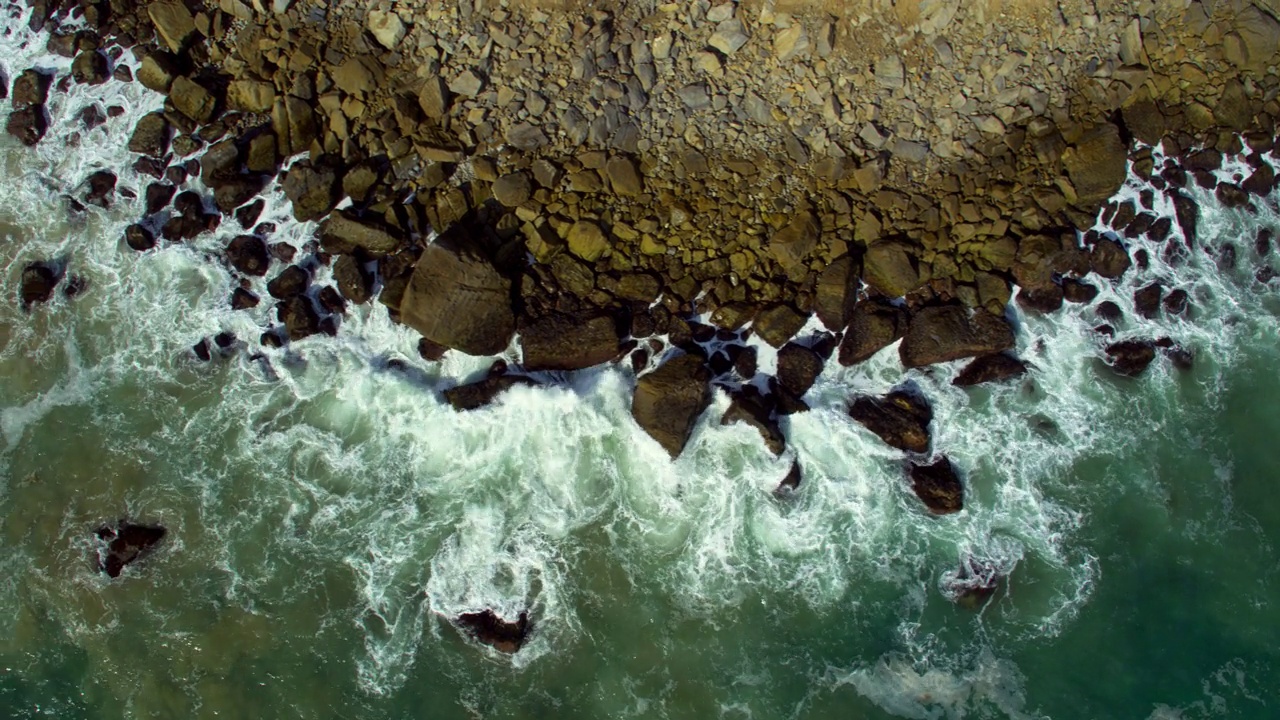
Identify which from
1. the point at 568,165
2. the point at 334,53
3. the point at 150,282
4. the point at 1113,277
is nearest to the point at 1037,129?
the point at 1113,277

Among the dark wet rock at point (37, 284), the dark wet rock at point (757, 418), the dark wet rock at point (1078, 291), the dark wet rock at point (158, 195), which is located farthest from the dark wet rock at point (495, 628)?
the dark wet rock at point (1078, 291)

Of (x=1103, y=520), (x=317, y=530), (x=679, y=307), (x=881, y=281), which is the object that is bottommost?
(x=317, y=530)

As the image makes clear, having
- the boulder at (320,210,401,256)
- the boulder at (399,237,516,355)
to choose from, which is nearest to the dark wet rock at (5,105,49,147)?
the boulder at (320,210,401,256)

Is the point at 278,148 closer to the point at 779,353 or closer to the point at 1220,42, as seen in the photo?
the point at 779,353

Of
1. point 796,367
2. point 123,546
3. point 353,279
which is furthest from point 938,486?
point 123,546

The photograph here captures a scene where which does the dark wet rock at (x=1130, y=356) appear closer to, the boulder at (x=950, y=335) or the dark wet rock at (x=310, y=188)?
the boulder at (x=950, y=335)

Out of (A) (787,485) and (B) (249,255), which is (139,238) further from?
(A) (787,485)
